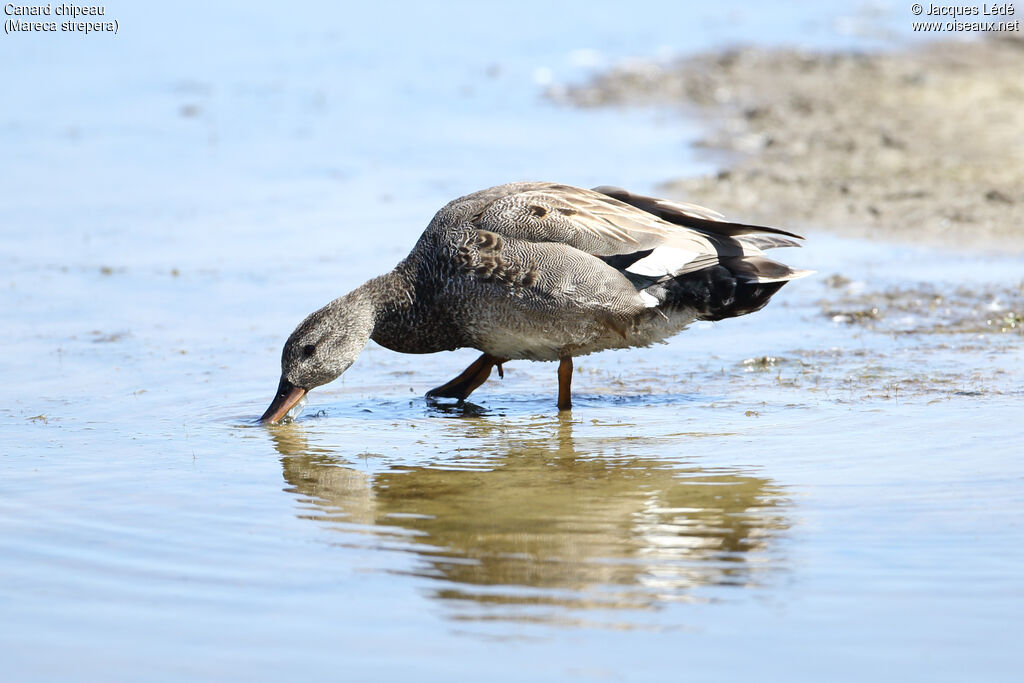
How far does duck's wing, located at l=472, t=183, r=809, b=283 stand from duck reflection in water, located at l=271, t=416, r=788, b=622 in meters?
1.03

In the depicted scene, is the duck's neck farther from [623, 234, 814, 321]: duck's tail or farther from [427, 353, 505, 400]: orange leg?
[623, 234, 814, 321]: duck's tail

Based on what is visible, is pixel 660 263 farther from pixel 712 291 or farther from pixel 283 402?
pixel 283 402

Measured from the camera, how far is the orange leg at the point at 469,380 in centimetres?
758

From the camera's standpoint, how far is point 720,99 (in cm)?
→ 1681

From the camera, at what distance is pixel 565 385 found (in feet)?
24.1

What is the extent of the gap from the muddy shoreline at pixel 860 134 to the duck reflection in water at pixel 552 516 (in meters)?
5.29

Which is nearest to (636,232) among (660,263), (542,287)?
(660,263)

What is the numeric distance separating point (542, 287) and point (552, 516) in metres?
1.91

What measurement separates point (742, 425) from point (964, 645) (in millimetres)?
2764

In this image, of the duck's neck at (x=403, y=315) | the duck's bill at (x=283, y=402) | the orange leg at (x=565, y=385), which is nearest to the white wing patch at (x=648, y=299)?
the orange leg at (x=565, y=385)

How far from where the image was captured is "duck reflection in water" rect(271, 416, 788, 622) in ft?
15.2

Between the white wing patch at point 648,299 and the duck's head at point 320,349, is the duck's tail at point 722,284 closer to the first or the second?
the white wing patch at point 648,299

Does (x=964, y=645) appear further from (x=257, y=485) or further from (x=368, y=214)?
(x=368, y=214)

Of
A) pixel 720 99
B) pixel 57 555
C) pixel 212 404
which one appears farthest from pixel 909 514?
pixel 720 99
